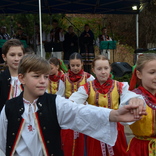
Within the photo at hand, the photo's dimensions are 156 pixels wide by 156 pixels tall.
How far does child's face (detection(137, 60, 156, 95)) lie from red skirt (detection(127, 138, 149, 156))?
0.48 meters

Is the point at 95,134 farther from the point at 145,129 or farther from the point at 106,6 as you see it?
the point at 106,6

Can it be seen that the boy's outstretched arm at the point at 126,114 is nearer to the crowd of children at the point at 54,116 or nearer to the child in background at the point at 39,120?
the crowd of children at the point at 54,116

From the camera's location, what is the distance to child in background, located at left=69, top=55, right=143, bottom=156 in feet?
11.7

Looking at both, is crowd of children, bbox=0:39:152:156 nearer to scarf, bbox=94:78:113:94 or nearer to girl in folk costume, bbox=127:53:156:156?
girl in folk costume, bbox=127:53:156:156

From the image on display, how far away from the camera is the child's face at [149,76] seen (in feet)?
8.96

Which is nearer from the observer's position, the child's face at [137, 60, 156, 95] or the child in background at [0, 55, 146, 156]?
the child in background at [0, 55, 146, 156]

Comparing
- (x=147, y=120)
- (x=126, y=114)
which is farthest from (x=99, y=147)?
(x=126, y=114)

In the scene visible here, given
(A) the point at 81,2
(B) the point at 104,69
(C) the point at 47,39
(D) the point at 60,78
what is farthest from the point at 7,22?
(B) the point at 104,69

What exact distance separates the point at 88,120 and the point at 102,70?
172 centimetres

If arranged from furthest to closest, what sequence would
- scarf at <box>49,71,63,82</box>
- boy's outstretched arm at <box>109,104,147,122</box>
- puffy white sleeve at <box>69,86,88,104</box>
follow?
scarf at <box>49,71,63,82</box> < puffy white sleeve at <box>69,86,88,104</box> < boy's outstretched arm at <box>109,104,147,122</box>

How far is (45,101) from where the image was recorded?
2.29 m

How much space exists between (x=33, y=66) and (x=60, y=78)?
319 cm

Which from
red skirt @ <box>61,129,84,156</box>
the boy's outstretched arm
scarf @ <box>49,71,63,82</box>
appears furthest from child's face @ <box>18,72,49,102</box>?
scarf @ <box>49,71,63,82</box>

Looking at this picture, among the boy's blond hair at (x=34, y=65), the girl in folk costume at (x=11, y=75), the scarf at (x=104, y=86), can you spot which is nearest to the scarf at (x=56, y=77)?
the scarf at (x=104, y=86)
